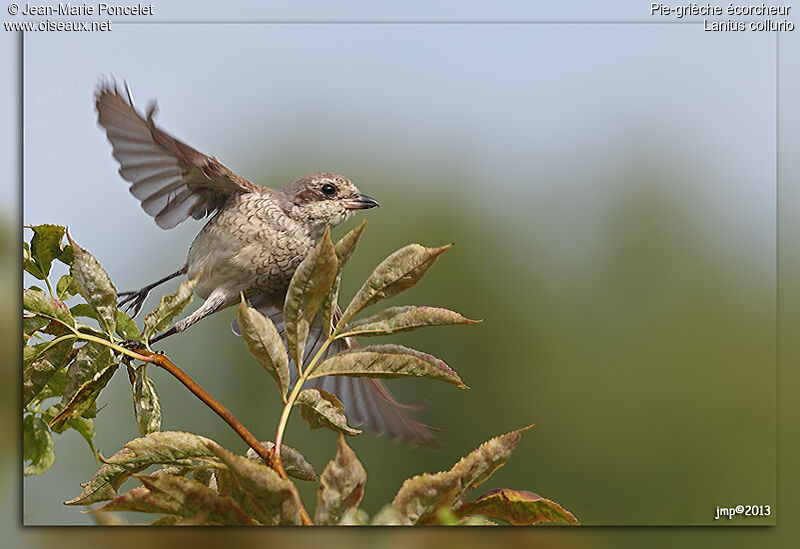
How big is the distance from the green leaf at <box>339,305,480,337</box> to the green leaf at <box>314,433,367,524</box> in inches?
4.1

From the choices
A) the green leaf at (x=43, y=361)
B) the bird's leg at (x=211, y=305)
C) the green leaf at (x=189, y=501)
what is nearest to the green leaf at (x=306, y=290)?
the green leaf at (x=189, y=501)

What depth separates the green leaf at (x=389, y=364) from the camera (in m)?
0.58

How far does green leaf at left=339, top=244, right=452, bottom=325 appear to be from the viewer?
563mm

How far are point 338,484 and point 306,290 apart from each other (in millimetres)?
145

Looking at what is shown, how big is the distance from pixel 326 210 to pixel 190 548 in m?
0.54

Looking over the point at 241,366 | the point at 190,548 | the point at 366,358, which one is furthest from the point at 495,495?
the point at 241,366

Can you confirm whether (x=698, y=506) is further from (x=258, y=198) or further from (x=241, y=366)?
(x=241, y=366)

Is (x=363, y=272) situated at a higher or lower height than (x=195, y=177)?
lower

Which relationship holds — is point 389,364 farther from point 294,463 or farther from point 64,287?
point 64,287

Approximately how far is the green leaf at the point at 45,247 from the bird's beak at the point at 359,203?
467 mm

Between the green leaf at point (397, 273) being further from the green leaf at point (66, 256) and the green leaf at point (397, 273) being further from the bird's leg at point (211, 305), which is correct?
the bird's leg at point (211, 305)

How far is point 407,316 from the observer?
58 cm

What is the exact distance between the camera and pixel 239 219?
1.08 meters

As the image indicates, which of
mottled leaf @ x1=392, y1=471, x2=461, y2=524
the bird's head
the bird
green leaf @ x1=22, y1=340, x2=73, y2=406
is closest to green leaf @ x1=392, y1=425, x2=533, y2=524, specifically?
mottled leaf @ x1=392, y1=471, x2=461, y2=524
